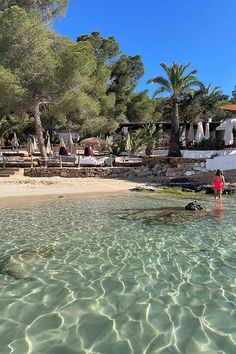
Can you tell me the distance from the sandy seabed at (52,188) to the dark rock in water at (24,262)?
834 centimetres

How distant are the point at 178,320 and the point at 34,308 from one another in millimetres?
1842

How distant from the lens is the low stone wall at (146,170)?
2339 centimetres

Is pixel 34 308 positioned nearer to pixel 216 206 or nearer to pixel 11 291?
pixel 11 291

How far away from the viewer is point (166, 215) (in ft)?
38.1

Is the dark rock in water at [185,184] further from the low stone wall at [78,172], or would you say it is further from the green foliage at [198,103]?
the green foliage at [198,103]

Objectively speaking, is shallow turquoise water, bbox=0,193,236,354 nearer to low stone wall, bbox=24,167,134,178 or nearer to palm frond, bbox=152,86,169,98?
low stone wall, bbox=24,167,134,178

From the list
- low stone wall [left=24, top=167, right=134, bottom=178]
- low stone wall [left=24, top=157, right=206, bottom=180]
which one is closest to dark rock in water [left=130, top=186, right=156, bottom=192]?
low stone wall [left=24, top=157, right=206, bottom=180]

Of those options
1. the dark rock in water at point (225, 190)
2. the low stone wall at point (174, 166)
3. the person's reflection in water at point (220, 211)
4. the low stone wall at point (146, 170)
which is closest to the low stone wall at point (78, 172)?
the low stone wall at point (146, 170)

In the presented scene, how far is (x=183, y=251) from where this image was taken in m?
7.56

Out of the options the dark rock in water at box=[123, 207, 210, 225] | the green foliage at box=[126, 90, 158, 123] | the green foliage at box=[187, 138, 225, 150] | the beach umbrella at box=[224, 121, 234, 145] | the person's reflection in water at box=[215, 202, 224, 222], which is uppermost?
the green foliage at box=[126, 90, 158, 123]

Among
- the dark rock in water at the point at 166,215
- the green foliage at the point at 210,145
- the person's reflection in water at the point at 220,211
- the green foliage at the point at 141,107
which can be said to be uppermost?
the green foliage at the point at 141,107

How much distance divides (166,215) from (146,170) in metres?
13.2

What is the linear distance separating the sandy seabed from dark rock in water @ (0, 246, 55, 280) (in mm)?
8345

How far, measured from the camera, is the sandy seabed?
17234mm
